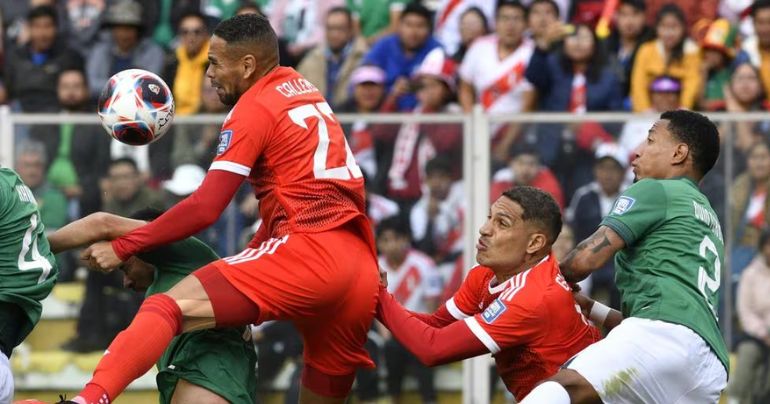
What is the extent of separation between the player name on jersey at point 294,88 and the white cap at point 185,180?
14.2 feet

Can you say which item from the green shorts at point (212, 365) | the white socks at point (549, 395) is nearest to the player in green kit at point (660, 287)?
the white socks at point (549, 395)

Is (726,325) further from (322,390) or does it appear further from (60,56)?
(60,56)

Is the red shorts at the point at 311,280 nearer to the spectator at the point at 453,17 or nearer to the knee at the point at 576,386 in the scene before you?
the knee at the point at 576,386

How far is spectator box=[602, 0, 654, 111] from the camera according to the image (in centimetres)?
1344

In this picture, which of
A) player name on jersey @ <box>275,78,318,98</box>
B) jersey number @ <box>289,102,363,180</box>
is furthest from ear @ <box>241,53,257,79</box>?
jersey number @ <box>289,102,363,180</box>

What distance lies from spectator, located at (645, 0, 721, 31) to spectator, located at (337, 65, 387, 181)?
2707 mm

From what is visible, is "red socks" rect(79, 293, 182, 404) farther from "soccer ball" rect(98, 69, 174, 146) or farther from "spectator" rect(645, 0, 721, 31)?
"spectator" rect(645, 0, 721, 31)

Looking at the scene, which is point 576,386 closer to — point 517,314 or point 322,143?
point 517,314

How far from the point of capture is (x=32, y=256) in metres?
7.56

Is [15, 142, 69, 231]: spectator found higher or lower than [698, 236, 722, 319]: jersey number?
lower

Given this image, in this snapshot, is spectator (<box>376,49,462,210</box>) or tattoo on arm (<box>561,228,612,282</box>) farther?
spectator (<box>376,49,462,210</box>)

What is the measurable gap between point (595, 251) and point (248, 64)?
78.2 inches

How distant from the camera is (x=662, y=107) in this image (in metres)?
12.9

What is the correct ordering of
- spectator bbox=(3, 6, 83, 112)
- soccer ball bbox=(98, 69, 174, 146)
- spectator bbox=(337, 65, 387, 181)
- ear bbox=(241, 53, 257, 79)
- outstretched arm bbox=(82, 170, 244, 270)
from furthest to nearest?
spectator bbox=(3, 6, 83, 112) < spectator bbox=(337, 65, 387, 181) < soccer ball bbox=(98, 69, 174, 146) < ear bbox=(241, 53, 257, 79) < outstretched arm bbox=(82, 170, 244, 270)
